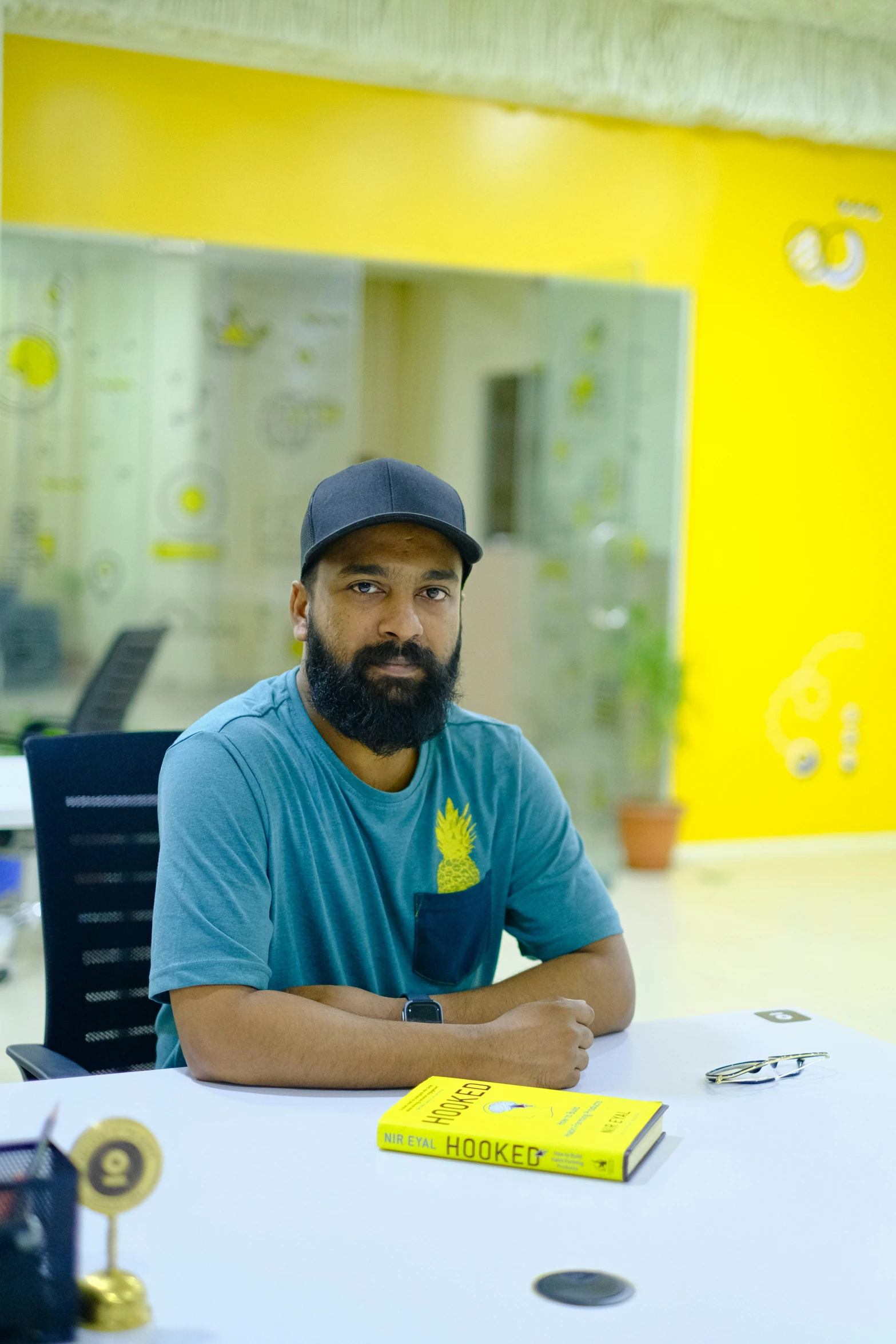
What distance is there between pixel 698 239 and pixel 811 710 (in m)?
2.24

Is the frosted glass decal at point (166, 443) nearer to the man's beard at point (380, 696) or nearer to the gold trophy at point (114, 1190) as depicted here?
the man's beard at point (380, 696)

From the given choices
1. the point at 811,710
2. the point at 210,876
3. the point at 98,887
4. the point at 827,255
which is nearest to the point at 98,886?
the point at 98,887

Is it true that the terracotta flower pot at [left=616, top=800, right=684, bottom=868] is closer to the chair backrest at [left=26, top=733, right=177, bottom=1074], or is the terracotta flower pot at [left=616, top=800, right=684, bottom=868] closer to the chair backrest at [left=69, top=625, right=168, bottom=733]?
the chair backrest at [left=69, top=625, right=168, bottom=733]

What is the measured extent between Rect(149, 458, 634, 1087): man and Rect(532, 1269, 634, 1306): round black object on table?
17.0 inches

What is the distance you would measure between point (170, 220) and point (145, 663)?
2.04 metres

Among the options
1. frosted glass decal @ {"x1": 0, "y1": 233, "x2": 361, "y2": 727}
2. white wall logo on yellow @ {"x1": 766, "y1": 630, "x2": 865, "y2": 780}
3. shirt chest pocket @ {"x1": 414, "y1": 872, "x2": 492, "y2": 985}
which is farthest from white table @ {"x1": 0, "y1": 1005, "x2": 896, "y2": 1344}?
white wall logo on yellow @ {"x1": 766, "y1": 630, "x2": 865, "y2": 780}

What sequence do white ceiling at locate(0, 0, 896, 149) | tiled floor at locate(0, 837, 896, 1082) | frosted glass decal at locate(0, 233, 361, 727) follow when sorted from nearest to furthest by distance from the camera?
tiled floor at locate(0, 837, 896, 1082) < white ceiling at locate(0, 0, 896, 149) < frosted glass decal at locate(0, 233, 361, 727)

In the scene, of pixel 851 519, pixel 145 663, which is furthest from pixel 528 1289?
pixel 851 519

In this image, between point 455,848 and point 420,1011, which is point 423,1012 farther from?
point 455,848

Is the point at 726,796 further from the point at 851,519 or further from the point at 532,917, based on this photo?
the point at 532,917

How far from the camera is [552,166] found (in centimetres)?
607

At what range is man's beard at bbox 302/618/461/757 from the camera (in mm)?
1777

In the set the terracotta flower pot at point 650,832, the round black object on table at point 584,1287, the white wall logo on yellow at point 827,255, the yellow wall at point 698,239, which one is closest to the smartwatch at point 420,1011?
the round black object on table at point 584,1287

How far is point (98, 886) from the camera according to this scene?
1964 millimetres
